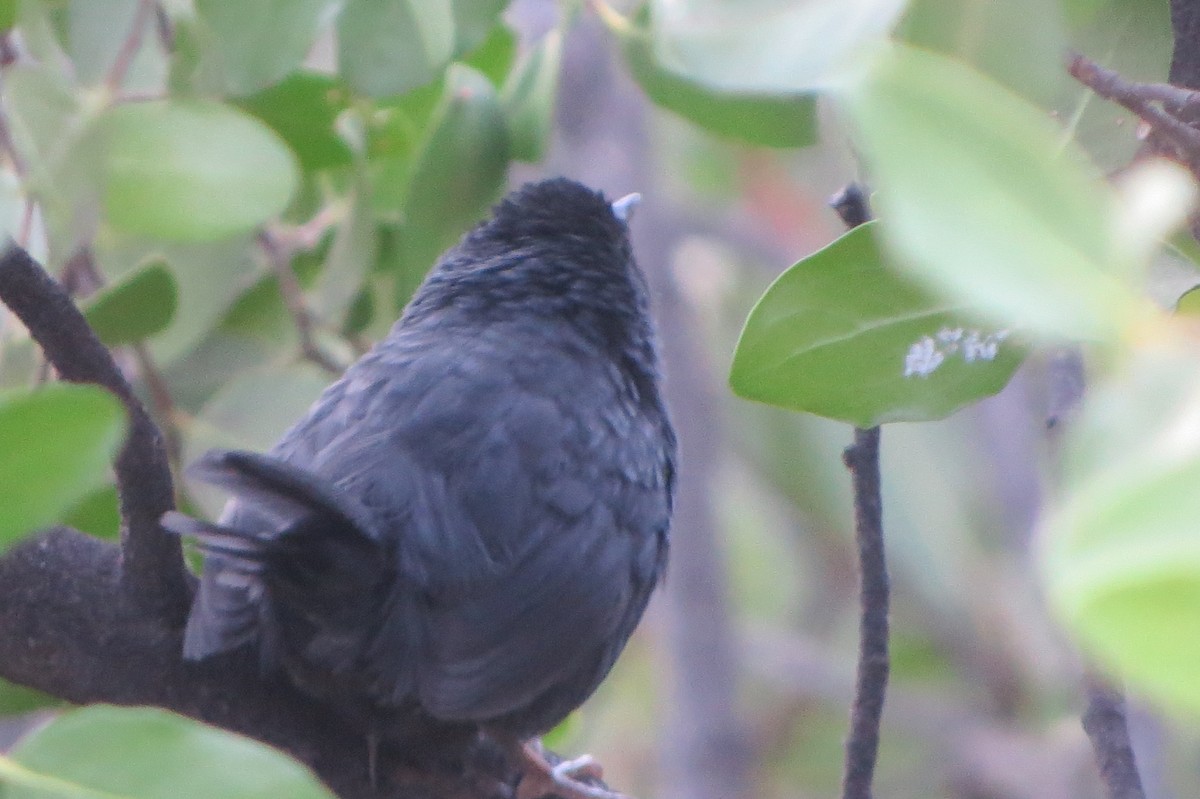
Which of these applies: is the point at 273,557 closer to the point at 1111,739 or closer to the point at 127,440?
the point at 127,440

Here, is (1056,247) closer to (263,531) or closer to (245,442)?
(263,531)

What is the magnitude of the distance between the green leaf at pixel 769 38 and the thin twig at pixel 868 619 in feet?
3.12

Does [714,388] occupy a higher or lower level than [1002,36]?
lower

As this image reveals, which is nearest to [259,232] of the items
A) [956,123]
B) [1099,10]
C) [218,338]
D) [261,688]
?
[218,338]

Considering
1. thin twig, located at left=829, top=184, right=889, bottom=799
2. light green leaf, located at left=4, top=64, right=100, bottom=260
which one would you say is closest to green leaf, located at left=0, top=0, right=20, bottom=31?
light green leaf, located at left=4, top=64, right=100, bottom=260

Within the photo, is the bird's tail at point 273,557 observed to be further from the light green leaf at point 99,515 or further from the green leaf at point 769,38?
the green leaf at point 769,38

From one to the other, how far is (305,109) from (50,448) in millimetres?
1524

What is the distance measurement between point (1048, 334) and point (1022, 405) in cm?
639

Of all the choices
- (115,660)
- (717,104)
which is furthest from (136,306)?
(717,104)

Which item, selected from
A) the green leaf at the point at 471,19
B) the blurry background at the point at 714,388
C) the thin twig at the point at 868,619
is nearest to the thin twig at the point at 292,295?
the blurry background at the point at 714,388

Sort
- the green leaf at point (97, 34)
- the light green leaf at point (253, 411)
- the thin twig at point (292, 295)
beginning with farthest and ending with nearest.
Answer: the thin twig at point (292, 295) < the light green leaf at point (253, 411) < the green leaf at point (97, 34)

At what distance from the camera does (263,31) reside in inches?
72.7

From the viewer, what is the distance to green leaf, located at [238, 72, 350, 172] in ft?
7.64

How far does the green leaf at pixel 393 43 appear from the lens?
1.88m
